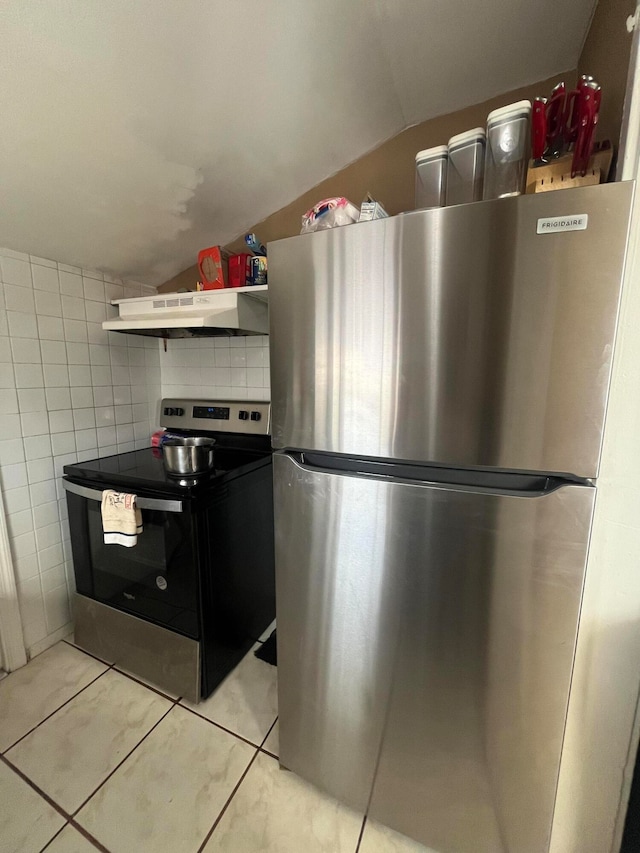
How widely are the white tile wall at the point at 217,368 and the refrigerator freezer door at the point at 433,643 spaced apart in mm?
988

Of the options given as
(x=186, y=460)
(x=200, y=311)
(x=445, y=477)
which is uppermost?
(x=200, y=311)

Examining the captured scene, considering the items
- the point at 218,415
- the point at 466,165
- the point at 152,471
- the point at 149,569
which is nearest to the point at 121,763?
the point at 149,569

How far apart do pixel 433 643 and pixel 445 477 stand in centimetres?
39

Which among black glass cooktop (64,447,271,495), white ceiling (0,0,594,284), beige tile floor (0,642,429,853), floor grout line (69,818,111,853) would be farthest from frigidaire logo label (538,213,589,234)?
floor grout line (69,818,111,853)

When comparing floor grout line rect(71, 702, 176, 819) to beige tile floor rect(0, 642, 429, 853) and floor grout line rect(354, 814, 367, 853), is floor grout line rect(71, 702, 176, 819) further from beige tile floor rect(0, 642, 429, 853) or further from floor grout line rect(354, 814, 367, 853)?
floor grout line rect(354, 814, 367, 853)

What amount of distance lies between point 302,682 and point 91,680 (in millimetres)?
1063

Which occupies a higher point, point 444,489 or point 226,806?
point 444,489

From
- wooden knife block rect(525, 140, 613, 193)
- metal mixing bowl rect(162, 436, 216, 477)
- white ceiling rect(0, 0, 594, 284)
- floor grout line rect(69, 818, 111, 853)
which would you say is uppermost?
white ceiling rect(0, 0, 594, 284)

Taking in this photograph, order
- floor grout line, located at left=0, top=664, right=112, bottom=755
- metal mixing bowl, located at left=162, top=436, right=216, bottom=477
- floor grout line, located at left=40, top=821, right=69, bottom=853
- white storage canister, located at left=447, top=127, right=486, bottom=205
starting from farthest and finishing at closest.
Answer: metal mixing bowl, located at left=162, top=436, right=216, bottom=477 < floor grout line, located at left=0, top=664, right=112, bottom=755 < floor grout line, located at left=40, top=821, right=69, bottom=853 < white storage canister, located at left=447, top=127, right=486, bottom=205

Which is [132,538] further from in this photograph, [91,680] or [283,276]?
[283,276]

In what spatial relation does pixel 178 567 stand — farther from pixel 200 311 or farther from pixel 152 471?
pixel 200 311

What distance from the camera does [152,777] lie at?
1104 millimetres

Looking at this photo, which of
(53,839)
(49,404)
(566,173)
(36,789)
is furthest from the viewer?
(49,404)

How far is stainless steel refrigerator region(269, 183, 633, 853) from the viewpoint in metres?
0.64
